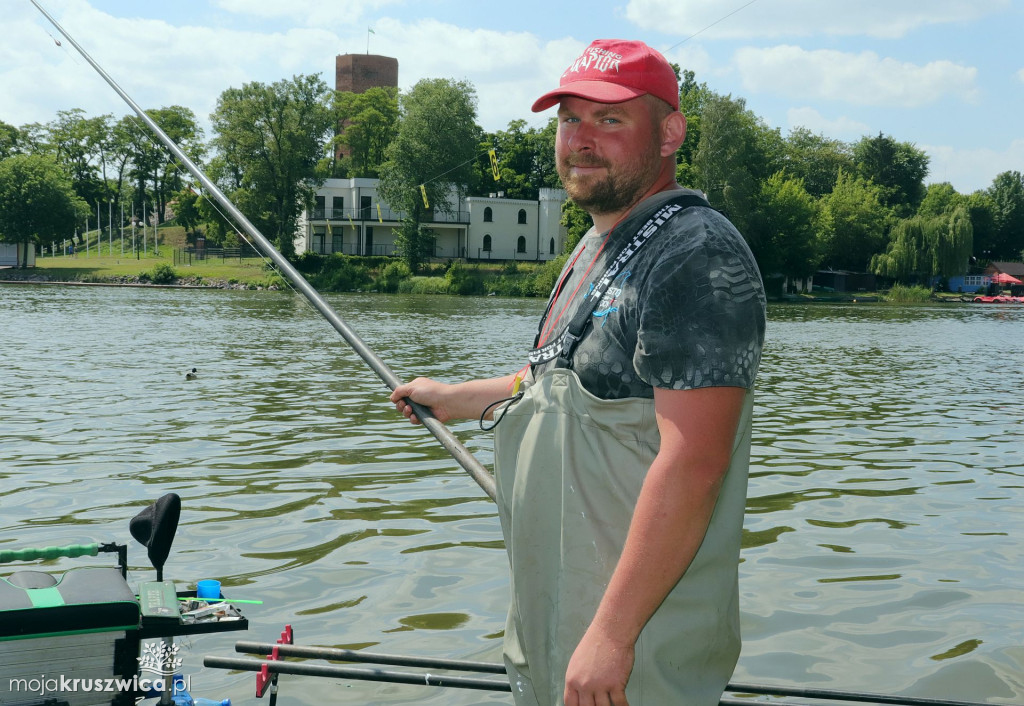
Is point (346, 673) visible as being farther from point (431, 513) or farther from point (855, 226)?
point (855, 226)

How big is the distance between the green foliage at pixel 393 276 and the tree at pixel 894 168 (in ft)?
167

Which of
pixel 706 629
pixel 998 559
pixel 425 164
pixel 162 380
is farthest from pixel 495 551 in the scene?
pixel 425 164

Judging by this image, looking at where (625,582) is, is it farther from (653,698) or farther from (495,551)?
(495,551)

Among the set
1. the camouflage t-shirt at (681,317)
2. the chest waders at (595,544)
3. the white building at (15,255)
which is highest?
the camouflage t-shirt at (681,317)

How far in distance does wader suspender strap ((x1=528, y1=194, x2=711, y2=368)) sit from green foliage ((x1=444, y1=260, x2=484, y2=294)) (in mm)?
66735

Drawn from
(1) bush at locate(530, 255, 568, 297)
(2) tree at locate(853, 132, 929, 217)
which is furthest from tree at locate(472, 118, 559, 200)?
(2) tree at locate(853, 132, 929, 217)

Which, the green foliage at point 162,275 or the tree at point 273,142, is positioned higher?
the tree at point 273,142

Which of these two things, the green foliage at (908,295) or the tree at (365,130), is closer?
the green foliage at (908,295)

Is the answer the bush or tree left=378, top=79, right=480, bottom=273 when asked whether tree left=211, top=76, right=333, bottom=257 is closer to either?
tree left=378, top=79, right=480, bottom=273

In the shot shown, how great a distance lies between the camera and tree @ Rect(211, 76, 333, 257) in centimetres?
7469

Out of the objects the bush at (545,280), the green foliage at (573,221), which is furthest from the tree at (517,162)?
the bush at (545,280)

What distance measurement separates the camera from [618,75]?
Result: 2.32 metres

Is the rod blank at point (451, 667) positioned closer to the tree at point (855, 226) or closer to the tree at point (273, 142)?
the tree at point (273, 142)

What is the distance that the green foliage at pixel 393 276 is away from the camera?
234ft
